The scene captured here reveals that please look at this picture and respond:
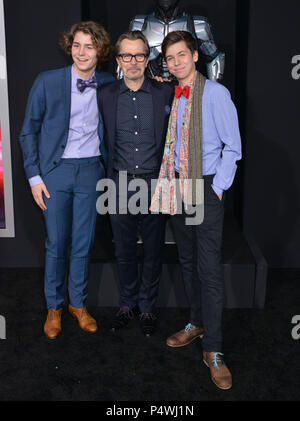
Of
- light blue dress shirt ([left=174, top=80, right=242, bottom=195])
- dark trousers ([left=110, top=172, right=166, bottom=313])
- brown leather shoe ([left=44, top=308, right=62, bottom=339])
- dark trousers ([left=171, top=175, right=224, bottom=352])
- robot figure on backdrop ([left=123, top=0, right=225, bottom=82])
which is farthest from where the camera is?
robot figure on backdrop ([left=123, top=0, right=225, bottom=82])

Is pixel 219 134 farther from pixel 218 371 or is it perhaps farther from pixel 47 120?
pixel 218 371

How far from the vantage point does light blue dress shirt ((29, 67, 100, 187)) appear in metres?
2.72

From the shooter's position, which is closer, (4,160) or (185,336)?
(185,336)

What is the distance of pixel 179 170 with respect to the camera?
2.53 metres

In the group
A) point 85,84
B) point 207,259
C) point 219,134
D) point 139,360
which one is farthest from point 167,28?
point 139,360

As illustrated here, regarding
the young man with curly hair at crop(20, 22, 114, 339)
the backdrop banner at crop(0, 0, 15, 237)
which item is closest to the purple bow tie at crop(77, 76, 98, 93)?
the young man with curly hair at crop(20, 22, 114, 339)

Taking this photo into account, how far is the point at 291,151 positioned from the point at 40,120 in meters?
1.86

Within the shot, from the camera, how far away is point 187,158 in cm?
245

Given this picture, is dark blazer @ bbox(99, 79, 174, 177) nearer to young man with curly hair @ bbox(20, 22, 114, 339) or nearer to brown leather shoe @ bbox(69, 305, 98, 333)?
young man with curly hair @ bbox(20, 22, 114, 339)

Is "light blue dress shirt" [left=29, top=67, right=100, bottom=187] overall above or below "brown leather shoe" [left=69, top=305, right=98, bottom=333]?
above

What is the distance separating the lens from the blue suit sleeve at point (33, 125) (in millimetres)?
2684

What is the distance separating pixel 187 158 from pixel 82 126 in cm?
62

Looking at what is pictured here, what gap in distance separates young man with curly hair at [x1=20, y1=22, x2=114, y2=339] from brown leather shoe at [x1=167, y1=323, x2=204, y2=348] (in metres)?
0.63

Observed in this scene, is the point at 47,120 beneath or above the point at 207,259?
above
